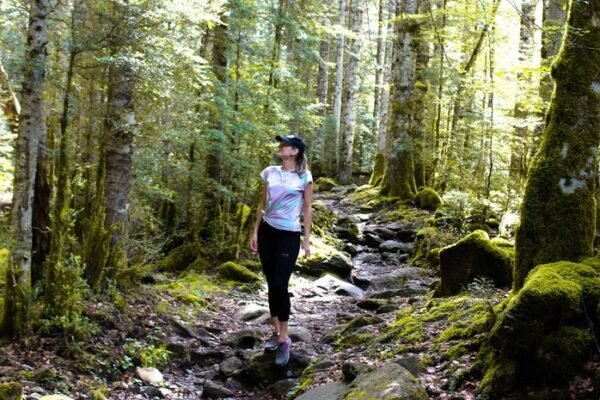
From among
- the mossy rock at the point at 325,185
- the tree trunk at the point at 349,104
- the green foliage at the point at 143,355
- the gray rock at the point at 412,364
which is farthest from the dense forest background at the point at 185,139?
the mossy rock at the point at 325,185

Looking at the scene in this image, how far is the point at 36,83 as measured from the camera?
490cm

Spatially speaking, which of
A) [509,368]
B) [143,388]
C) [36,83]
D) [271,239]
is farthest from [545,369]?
[36,83]

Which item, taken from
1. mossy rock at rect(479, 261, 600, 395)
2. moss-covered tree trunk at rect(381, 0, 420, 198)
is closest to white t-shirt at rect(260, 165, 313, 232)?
mossy rock at rect(479, 261, 600, 395)

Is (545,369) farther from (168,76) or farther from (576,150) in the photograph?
(168,76)

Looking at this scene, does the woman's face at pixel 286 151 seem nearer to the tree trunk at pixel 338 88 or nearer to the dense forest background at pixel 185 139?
the dense forest background at pixel 185 139

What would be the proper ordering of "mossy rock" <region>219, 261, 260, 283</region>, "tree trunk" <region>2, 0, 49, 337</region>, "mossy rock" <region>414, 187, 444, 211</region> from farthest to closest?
"mossy rock" <region>414, 187, 444, 211</region> < "mossy rock" <region>219, 261, 260, 283</region> < "tree trunk" <region>2, 0, 49, 337</region>

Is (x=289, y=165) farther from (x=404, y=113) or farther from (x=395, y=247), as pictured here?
(x=404, y=113)

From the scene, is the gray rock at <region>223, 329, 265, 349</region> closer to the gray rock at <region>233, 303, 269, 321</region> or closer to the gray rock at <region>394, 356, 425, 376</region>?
the gray rock at <region>233, 303, 269, 321</region>

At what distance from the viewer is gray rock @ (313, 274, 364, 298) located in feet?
31.3

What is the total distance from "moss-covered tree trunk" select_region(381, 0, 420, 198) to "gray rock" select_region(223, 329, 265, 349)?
957 centimetres

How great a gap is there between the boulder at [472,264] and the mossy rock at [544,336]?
272 cm

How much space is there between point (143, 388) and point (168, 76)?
12.7ft

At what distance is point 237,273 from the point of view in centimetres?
971

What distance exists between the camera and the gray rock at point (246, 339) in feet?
21.6
